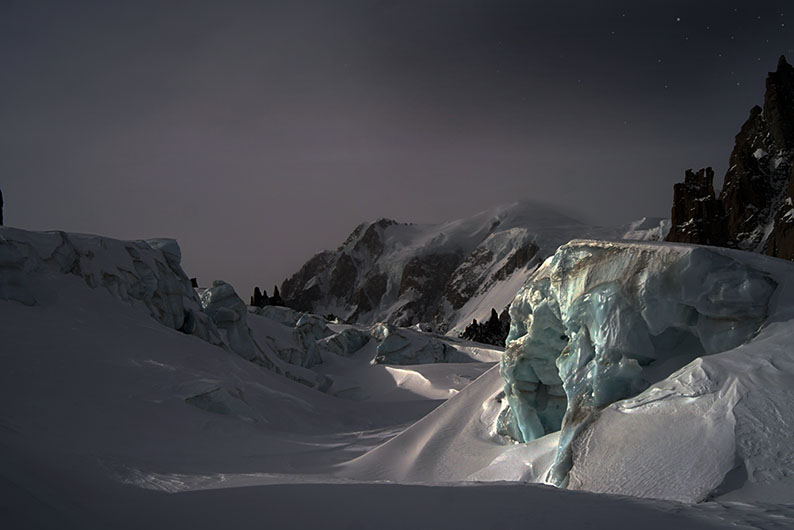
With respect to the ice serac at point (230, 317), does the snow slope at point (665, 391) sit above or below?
above

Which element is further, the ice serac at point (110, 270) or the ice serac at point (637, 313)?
the ice serac at point (110, 270)

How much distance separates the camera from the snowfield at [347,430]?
2.99 m

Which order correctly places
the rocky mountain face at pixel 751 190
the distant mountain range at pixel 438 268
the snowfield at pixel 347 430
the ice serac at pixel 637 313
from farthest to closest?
the distant mountain range at pixel 438 268 < the rocky mountain face at pixel 751 190 < the ice serac at pixel 637 313 < the snowfield at pixel 347 430

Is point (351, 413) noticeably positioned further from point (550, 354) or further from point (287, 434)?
point (550, 354)

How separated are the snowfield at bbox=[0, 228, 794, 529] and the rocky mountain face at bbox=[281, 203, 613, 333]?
108 m

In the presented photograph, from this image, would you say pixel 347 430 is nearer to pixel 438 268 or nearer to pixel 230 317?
pixel 230 317

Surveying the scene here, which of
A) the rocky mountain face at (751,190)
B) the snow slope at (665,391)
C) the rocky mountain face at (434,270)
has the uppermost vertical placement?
the rocky mountain face at (751,190)

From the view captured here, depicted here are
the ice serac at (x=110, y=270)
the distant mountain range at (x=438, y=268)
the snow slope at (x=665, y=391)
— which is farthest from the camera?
the distant mountain range at (x=438, y=268)

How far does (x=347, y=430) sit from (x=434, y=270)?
15251cm

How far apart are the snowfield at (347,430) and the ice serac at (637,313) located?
0.12 ft

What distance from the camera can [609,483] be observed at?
455 centimetres

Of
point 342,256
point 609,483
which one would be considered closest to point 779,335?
point 609,483

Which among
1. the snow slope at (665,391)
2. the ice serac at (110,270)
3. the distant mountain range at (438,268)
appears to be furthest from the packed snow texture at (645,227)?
the snow slope at (665,391)

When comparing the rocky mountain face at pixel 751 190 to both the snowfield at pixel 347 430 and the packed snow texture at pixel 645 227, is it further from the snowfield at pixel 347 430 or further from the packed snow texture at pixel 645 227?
the packed snow texture at pixel 645 227
